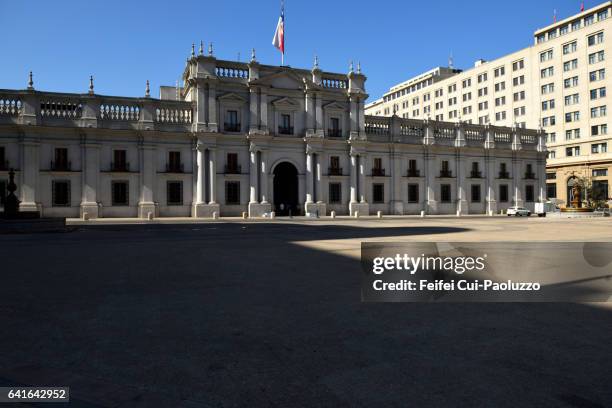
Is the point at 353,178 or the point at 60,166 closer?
the point at 60,166

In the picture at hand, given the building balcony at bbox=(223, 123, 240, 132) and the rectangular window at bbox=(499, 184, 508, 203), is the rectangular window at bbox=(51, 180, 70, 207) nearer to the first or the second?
the building balcony at bbox=(223, 123, 240, 132)

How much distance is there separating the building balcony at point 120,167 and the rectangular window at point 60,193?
392 cm

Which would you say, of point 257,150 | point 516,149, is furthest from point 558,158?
point 257,150

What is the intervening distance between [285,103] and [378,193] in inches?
571

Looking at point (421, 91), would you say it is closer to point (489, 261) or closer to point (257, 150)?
point (257, 150)

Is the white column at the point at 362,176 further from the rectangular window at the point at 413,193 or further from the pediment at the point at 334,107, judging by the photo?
the rectangular window at the point at 413,193

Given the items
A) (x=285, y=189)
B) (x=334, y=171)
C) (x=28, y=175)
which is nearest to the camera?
(x=28, y=175)

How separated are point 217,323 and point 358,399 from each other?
258 centimetres

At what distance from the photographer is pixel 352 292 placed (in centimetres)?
707

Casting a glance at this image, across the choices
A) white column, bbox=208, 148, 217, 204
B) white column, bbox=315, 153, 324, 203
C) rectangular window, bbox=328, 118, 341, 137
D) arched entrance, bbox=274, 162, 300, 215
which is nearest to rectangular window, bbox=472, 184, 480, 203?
rectangular window, bbox=328, 118, 341, 137

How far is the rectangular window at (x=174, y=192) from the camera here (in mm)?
38688

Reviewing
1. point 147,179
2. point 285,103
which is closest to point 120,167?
point 147,179

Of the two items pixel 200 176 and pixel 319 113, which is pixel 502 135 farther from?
pixel 200 176

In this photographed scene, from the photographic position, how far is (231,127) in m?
40.7
